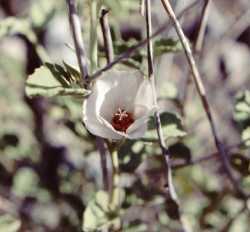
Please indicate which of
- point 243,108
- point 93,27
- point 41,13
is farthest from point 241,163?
point 41,13

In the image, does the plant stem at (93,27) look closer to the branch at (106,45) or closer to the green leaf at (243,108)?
the branch at (106,45)

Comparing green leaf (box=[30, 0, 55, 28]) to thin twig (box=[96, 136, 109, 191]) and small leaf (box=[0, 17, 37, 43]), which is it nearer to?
small leaf (box=[0, 17, 37, 43])

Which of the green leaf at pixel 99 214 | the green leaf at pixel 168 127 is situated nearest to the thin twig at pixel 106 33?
the green leaf at pixel 168 127

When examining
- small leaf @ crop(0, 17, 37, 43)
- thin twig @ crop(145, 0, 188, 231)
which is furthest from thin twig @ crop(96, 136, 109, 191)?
small leaf @ crop(0, 17, 37, 43)

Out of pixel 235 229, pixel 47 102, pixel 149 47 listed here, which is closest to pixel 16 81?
pixel 47 102

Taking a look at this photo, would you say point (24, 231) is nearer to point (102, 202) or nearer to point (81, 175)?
point (81, 175)
